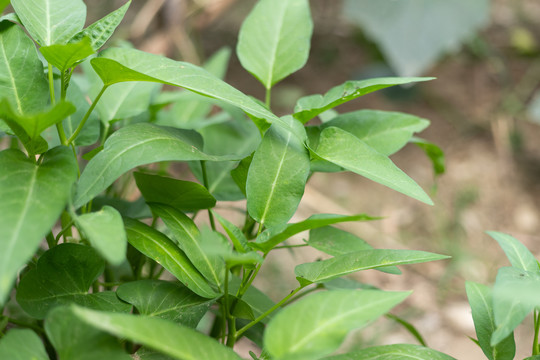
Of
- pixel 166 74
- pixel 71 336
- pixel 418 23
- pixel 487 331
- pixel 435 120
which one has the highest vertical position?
pixel 166 74

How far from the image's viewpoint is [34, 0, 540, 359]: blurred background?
4.83 feet

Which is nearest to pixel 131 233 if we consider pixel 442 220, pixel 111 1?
pixel 442 220

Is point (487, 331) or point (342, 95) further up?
point (342, 95)

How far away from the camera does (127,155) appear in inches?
15.1

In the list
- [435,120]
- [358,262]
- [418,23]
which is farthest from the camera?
[435,120]

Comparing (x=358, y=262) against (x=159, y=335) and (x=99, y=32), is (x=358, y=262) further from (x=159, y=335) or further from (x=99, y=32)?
(x=99, y=32)

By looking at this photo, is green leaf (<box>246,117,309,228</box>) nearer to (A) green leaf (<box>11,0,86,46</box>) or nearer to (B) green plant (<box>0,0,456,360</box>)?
(B) green plant (<box>0,0,456,360</box>)

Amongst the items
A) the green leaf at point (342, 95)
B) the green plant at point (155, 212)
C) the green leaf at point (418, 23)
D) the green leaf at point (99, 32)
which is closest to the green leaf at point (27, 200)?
the green plant at point (155, 212)

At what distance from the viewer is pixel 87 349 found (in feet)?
1.10

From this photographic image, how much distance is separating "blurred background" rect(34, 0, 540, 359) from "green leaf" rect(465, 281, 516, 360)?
0.75 metres

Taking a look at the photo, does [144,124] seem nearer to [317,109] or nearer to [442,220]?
[317,109]

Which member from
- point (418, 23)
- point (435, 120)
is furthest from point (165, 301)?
point (435, 120)

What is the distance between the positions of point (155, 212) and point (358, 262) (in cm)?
18

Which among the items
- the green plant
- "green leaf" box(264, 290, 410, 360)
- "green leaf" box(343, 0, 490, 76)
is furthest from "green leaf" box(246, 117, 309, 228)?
"green leaf" box(343, 0, 490, 76)
